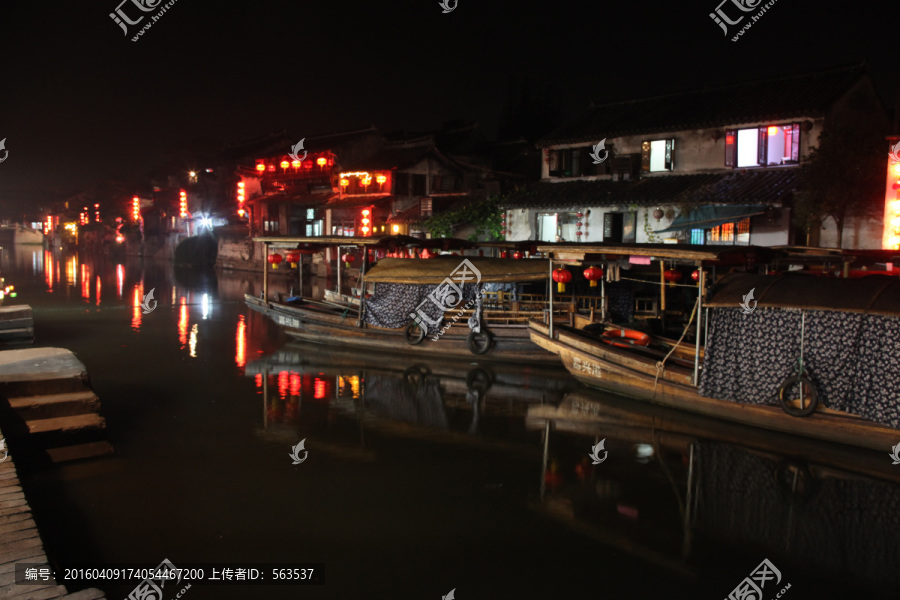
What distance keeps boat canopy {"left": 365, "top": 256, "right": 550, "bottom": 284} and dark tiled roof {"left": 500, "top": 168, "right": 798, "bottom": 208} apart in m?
8.71

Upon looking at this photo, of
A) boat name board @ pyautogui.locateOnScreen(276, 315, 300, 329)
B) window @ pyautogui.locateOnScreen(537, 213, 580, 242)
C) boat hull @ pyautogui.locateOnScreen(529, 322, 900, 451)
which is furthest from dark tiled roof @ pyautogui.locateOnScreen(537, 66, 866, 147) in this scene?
boat name board @ pyautogui.locateOnScreen(276, 315, 300, 329)

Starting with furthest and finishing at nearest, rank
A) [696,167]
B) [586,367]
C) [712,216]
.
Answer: [696,167], [712,216], [586,367]

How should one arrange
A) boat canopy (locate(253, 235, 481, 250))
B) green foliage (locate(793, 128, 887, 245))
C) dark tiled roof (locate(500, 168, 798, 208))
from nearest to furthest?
green foliage (locate(793, 128, 887, 245)), boat canopy (locate(253, 235, 481, 250)), dark tiled roof (locate(500, 168, 798, 208))

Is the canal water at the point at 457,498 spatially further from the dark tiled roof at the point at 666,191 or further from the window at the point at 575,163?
the window at the point at 575,163

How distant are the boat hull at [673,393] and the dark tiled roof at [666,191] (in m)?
10.6

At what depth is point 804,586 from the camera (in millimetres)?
7117

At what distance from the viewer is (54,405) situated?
9.94m

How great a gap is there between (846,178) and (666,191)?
6472mm

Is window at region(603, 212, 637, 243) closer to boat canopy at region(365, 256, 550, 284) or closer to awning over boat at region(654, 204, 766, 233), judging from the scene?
awning over boat at region(654, 204, 766, 233)

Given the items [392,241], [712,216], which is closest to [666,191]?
[712,216]

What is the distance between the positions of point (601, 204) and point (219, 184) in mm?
44105

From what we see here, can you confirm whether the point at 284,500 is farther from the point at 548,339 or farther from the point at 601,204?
the point at 601,204

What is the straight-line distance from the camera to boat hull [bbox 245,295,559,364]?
17156mm

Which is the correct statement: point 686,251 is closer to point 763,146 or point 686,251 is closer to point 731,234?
point 731,234
